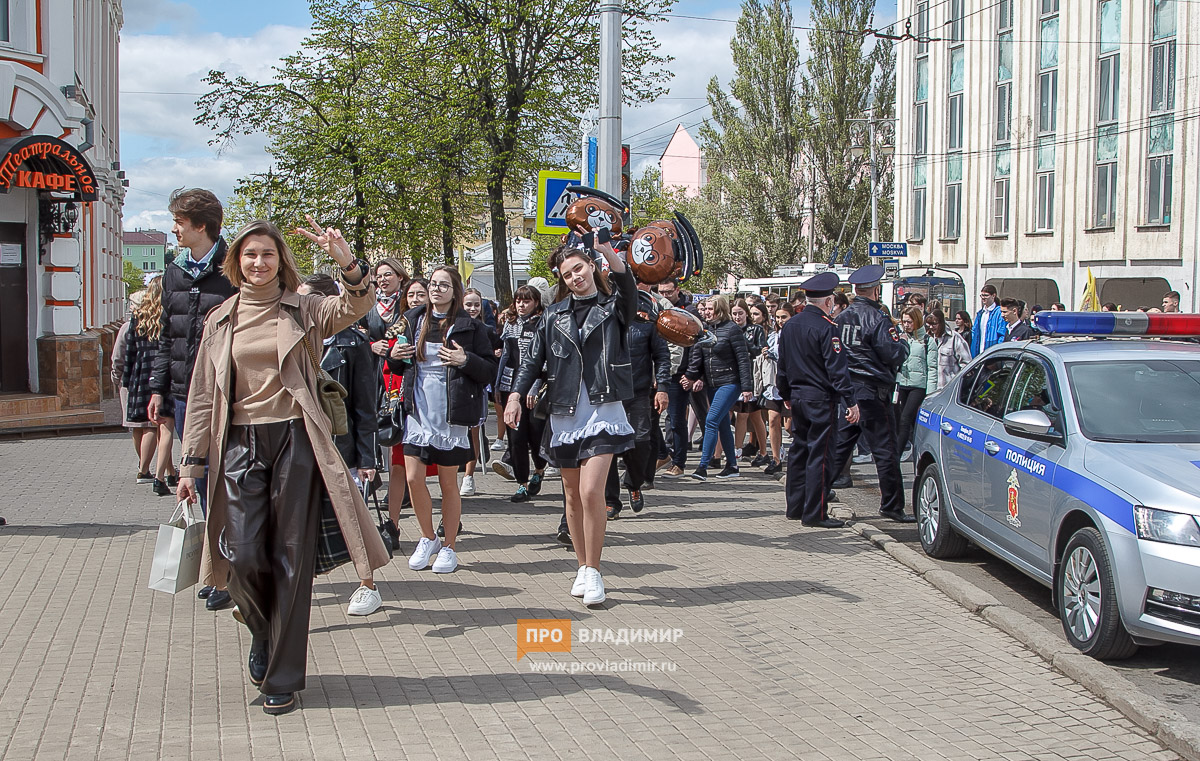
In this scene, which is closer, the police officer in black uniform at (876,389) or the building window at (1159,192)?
the police officer in black uniform at (876,389)

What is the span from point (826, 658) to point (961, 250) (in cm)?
3814

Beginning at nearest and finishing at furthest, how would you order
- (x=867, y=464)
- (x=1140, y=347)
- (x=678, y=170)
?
(x=1140, y=347) < (x=867, y=464) < (x=678, y=170)

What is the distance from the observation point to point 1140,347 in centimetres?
636

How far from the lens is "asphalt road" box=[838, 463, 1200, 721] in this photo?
16.2 feet

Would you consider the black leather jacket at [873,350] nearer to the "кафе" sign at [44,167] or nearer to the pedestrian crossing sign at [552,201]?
the pedestrian crossing sign at [552,201]

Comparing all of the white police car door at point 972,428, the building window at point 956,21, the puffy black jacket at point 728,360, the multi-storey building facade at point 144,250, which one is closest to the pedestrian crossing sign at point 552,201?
the puffy black jacket at point 728,360

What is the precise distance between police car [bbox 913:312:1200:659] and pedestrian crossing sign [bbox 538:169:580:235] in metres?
4.26

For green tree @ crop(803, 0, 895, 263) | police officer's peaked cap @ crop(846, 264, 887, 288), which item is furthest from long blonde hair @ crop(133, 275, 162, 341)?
green tree @ crop(803, 0, 895, 263)

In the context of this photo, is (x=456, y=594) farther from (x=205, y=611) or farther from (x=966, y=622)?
(x=966, y=622)

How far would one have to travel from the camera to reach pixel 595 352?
6258 mm

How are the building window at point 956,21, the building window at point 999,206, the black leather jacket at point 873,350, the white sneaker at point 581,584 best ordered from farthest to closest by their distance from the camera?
the building window at point 956,21
the building window at point 999,206
the black leather jacket at point 873,350
the white sneaker at point 581,584

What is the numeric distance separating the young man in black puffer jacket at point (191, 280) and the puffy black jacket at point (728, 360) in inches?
238

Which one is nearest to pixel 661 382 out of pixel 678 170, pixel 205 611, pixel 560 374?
pixel 560 374

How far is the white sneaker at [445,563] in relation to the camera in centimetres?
684
